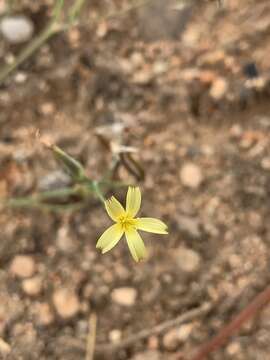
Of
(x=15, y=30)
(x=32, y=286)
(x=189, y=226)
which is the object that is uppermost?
(x=15, y=30)

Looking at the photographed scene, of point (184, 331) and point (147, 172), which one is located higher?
point (147, 172)


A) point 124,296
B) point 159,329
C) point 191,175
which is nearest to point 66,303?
point 124,296

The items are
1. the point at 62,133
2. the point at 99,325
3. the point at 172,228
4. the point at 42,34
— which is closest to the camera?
the point at 99,325

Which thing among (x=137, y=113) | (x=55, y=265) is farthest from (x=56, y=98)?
(x=55, y=265)

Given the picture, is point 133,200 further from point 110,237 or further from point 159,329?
point 159,329

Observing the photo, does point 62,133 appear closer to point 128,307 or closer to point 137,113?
point 137,113

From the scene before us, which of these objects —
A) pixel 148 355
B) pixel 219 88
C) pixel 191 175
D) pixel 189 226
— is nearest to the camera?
pixel 148 355

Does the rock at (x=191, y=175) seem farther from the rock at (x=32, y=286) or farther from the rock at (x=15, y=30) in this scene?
the rock at (x=15, y=30)

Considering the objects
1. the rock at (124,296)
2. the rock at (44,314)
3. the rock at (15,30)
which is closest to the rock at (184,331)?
the rock at (124,296)
